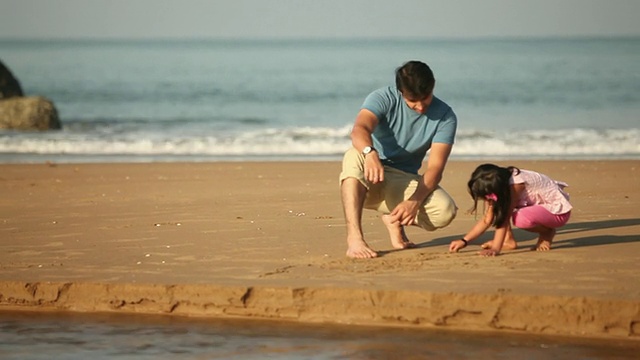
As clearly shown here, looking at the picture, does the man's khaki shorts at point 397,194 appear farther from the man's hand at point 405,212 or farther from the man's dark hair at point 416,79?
the man's dark hair at point 416,79

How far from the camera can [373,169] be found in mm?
6859

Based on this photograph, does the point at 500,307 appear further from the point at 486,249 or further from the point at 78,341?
the point at 78,341

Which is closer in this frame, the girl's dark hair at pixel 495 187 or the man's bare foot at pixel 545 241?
the girl's dark hair at pixel 495 187

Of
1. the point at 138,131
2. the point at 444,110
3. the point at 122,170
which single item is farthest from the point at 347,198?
the point at 138,131

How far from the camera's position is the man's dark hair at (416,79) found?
6809 mm

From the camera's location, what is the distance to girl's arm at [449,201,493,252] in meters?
6.98

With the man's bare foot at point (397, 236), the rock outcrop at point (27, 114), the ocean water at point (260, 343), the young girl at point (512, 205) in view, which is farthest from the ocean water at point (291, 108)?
the ocean water at point (260, 343)

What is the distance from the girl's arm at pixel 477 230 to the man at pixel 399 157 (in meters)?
0.16

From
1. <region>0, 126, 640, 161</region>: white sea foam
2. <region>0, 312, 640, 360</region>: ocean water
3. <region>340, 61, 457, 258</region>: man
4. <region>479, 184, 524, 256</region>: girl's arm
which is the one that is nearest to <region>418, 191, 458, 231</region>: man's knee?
<region>340, 61, 457, 258</region>: man

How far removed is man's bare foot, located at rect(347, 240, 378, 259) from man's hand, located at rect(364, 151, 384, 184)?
48 cm

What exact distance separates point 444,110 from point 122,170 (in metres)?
7.58

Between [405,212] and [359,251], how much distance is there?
0.41 m

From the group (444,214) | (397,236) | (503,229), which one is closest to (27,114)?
(397,236)

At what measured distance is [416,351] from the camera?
5488mm
